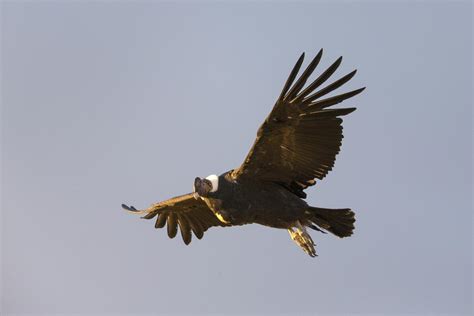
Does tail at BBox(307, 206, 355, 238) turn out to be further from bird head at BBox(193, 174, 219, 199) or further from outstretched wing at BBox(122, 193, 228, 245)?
outstretched wing at BBox(122, 193, 228, 245)

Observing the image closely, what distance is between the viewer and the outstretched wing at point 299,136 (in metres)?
10.3

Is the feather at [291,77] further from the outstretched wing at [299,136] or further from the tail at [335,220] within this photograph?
the tail at [335,220]

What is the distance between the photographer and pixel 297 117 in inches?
415

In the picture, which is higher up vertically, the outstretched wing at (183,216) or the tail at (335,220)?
the outstretched wing at (183,216)

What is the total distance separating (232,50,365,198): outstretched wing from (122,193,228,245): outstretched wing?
1680 mm

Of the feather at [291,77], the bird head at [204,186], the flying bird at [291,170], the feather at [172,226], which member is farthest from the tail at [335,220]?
the feather at [172,226]

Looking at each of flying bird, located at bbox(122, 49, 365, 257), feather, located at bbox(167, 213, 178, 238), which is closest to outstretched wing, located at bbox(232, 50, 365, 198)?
flying bird, located at bbox(122, 49, 365, 257)

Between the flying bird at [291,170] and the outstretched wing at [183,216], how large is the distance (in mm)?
1485

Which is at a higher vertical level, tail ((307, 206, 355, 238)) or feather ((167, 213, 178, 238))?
feather ((167, 213, 178, 238))

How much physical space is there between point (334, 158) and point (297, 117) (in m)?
0.81

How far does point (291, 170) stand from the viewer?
11148 mm

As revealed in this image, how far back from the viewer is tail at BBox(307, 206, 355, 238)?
37.3ft

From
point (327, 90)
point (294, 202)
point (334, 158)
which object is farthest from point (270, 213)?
point (327, 90)

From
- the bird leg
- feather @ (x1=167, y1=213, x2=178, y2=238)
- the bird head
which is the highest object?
feather @ (x1=167, y1=213, x2=178, y2=238)
